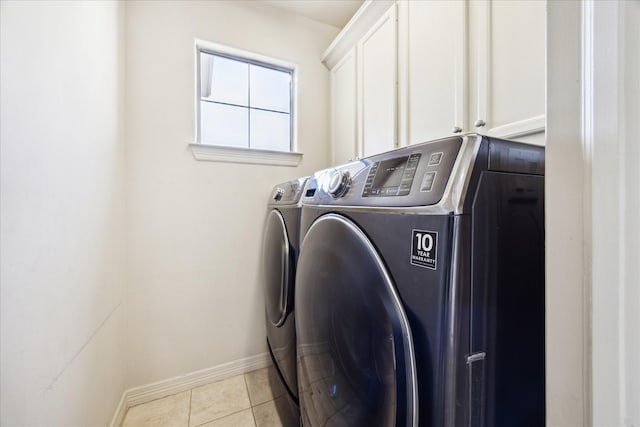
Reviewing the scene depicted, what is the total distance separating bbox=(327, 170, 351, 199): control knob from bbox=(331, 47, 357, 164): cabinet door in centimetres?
97

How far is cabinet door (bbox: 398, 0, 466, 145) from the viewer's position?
0.96 metres

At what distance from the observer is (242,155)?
166cm

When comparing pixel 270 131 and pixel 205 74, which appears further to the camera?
pixel 270 131

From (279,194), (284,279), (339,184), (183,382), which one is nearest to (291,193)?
(279,194)

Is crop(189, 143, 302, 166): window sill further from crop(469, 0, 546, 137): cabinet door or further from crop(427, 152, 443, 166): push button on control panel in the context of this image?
crop(427, 152, 443, 166): push button on control panel

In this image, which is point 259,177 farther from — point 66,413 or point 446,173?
point 446,173

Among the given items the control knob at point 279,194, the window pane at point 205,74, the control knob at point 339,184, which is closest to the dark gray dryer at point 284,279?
the control knob at point 279,194

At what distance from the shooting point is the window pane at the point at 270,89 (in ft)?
5.92

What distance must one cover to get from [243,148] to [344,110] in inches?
28.4

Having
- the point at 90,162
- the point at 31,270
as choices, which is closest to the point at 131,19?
the point at 90,162

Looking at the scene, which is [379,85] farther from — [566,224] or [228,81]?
[566,224]

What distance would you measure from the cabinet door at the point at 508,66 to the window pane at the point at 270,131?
1237mm

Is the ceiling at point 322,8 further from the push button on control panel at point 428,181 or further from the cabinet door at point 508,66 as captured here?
the push button on control panel at point 428,181

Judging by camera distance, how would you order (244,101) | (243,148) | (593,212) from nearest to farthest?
(593,212) < (243,148) < (244,101)
